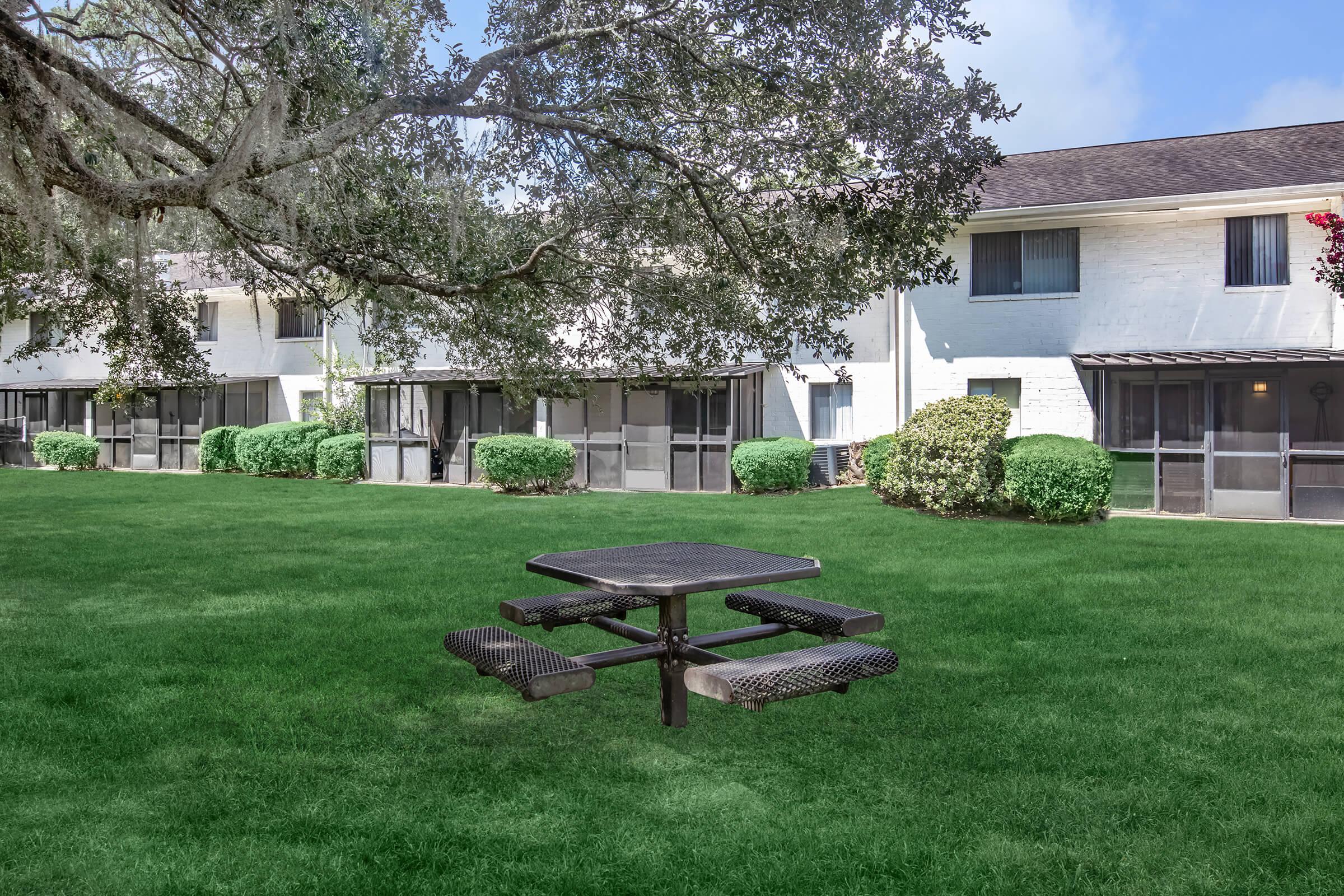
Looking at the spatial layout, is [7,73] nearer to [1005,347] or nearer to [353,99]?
[353,99]

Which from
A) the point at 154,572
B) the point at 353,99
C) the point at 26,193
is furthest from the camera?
the point at 154,572

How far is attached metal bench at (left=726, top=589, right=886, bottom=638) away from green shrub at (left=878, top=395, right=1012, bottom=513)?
9420 mm

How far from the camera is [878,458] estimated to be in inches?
671

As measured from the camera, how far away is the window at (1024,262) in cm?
1762

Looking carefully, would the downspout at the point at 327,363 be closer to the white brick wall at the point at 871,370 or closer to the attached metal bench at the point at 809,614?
the white brick wall at the point at 871,370

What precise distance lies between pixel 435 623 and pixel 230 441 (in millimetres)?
21497

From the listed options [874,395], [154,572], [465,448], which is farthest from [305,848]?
[465,448]

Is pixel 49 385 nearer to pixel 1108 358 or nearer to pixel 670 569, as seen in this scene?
pixel 1108 358

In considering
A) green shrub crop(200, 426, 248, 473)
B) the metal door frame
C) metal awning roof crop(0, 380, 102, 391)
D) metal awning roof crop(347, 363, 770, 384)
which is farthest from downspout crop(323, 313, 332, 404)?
the metal door frame

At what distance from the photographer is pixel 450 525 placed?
14.1m

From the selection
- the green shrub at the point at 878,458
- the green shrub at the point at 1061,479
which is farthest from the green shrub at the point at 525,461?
the green shrub at the point at 1061,479

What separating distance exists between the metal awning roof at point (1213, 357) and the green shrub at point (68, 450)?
26.2 meters

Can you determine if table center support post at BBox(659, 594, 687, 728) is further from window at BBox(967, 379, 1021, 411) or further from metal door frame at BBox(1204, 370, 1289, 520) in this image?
window at BBox(967, 379, 1021, 411)

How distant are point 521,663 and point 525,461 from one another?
15.4 metres
